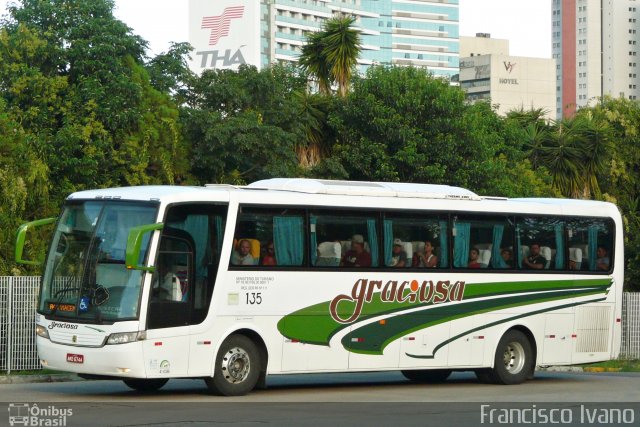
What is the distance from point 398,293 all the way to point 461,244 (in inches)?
66.7

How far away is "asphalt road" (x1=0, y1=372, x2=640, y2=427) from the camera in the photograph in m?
14.7

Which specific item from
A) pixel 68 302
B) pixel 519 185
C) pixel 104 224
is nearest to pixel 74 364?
pixel 68 302

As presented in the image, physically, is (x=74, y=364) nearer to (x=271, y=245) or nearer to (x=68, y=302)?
(x=68, y=302)

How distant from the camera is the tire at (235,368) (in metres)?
18.3

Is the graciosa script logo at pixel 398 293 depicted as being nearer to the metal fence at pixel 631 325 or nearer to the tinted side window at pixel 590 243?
the tinted side window at pixel 590 243

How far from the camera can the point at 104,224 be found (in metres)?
17.9

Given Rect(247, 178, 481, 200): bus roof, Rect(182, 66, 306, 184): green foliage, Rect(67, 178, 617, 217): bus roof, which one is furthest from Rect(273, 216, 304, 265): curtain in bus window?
Rect(182, 66, 306, 184): green foliage

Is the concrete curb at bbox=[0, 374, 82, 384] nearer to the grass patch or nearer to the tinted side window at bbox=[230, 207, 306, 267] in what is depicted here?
the tinted side window at bbox=[230, 207, 306, 267]

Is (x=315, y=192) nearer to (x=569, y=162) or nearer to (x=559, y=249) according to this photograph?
(x=559, y=249)

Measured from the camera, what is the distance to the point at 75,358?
17344mm

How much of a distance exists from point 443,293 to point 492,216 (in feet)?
6.19

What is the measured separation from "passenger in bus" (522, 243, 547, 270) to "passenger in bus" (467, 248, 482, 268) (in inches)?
45.0

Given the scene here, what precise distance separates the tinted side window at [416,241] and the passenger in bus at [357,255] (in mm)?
398
